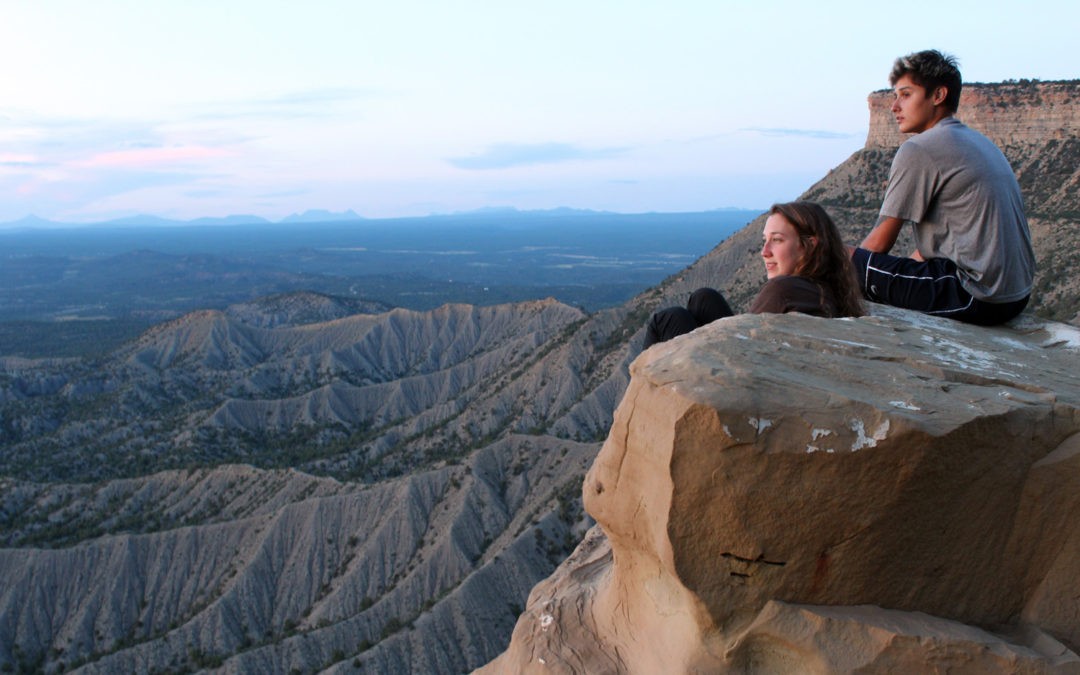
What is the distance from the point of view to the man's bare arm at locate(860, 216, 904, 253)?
724 centimetres

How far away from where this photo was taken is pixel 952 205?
6801mm

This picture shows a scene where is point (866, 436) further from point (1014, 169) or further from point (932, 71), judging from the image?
point (1014, 169)

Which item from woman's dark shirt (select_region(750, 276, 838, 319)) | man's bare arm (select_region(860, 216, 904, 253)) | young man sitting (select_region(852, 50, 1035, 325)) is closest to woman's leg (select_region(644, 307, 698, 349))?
woman's dark shirt (select_region(750, 276, 838, 319))

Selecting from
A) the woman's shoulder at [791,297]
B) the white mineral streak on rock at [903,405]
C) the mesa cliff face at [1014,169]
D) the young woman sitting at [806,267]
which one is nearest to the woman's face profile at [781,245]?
the young woman sitting at [806,267]

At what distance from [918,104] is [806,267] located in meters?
1.62

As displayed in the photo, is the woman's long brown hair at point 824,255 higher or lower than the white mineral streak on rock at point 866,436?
higher

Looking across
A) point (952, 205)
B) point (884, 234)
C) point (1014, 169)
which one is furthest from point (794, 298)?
point (1014, 169)

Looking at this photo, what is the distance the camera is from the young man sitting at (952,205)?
6652mm

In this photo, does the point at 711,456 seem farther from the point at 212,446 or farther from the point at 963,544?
the point at 212,446

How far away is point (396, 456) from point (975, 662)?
47242 millimetres

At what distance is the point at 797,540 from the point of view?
5289 mm

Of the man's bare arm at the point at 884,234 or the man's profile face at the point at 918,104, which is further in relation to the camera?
the man's bare arm at the point at 884,234

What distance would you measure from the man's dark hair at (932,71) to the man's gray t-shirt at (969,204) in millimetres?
254

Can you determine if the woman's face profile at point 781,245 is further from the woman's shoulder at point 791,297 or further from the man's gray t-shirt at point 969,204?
the man's gray t-shirt at point 969,204
